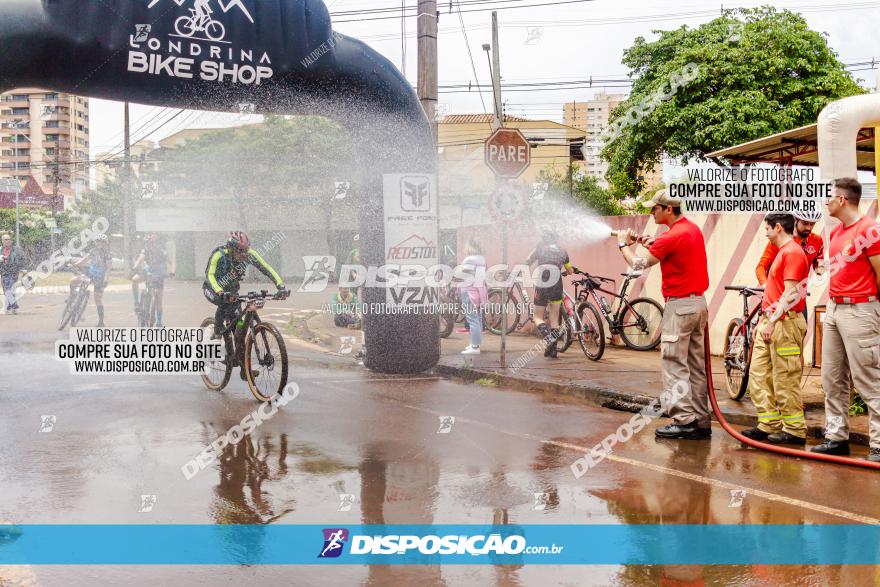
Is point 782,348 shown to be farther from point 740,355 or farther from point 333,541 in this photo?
point 333,541

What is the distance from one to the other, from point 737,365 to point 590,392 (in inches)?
63.8

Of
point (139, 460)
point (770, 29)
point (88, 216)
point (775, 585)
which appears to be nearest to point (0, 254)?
point (139, 460)

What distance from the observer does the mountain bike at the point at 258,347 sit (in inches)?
384

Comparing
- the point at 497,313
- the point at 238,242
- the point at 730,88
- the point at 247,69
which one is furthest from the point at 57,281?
the point at 247,69

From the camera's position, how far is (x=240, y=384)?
36.5ft

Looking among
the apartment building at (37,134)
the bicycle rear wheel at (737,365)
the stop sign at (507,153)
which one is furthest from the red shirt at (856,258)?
the apartment building at (37,134)

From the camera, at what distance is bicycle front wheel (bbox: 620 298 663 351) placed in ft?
44.9

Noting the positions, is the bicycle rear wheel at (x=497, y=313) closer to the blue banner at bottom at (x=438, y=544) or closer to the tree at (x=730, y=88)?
the blue banner at bottom at (x=438, y=544)

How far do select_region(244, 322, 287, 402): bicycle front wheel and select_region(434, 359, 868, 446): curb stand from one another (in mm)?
2894

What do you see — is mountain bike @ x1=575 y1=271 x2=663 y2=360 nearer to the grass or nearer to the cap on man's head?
the cap on man's head

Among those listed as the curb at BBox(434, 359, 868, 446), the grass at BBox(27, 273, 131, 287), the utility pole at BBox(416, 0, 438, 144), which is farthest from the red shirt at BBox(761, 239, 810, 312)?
the grass at BBox(27, 273, 131, 287)

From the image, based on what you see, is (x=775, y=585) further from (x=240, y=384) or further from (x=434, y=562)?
(x=240, y=384)

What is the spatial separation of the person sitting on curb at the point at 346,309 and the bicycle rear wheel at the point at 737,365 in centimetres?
946

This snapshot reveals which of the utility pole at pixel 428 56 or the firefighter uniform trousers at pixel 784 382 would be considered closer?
the firefighter uniform trousers at pixel 784 382
